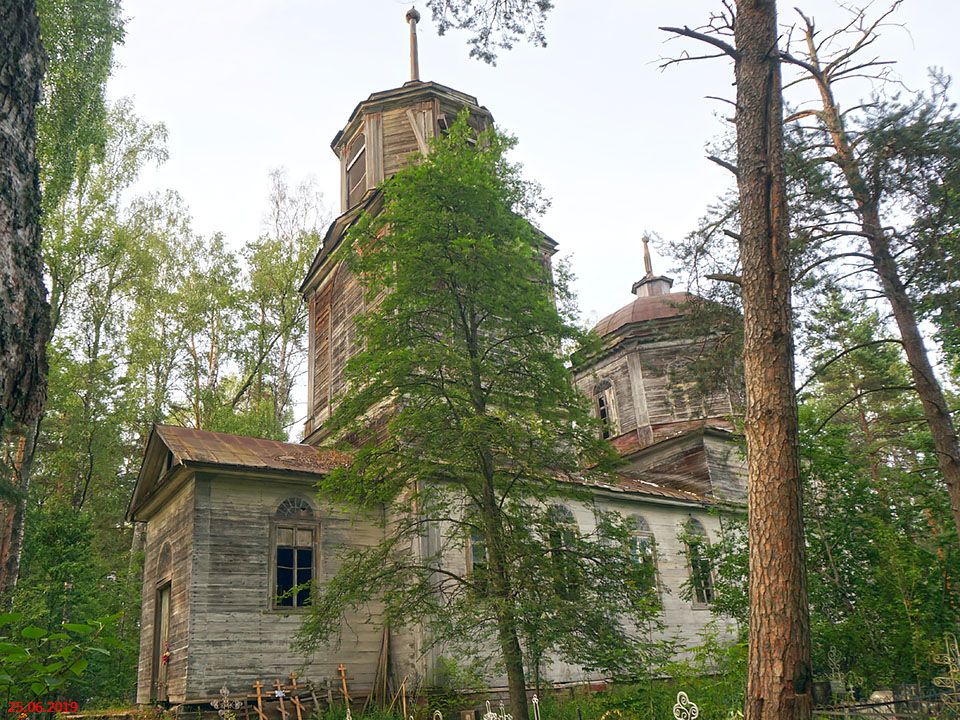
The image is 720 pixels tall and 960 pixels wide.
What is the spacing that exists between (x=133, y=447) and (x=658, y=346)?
684 inches

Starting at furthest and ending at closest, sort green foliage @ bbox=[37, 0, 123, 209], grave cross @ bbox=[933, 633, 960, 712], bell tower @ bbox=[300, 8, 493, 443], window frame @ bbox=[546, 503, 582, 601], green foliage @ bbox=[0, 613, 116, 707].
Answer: bell tower @ bbox=[300, 8, 493, 443], green foliage @ bbox=[37, 0, 123, 209], window frame @ bbox=[546, 503, 582, 601], grave cross @ bbox=[933, 633, 960, 712], green foliage @ bbox=[0, 613, 116, 707]

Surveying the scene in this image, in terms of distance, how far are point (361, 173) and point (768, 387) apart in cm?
1482

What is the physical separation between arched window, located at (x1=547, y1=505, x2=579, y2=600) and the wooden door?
6.91 meters

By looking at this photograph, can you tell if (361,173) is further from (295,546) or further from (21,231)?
(21,231)

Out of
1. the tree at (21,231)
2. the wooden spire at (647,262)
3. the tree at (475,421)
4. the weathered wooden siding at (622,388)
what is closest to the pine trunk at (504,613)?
the tree at (475,421)

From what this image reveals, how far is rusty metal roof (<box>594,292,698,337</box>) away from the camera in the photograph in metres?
22.8

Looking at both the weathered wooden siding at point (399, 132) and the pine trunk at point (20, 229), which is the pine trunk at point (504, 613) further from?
the weathered wooden siding at point (399, 132)

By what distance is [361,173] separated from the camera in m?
19.2

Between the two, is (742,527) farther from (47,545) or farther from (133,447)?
(133,447)

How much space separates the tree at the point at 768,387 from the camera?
548 cm

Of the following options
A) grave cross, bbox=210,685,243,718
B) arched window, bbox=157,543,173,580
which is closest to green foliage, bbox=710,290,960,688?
grave cross, bbox=210,685,243,718

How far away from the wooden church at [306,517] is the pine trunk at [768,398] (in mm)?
3447

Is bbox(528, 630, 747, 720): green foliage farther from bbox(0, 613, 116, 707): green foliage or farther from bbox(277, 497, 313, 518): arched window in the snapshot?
bbox(0, 613, 116, 707): green foliage

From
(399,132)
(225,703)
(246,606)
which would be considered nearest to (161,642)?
(246,606)
